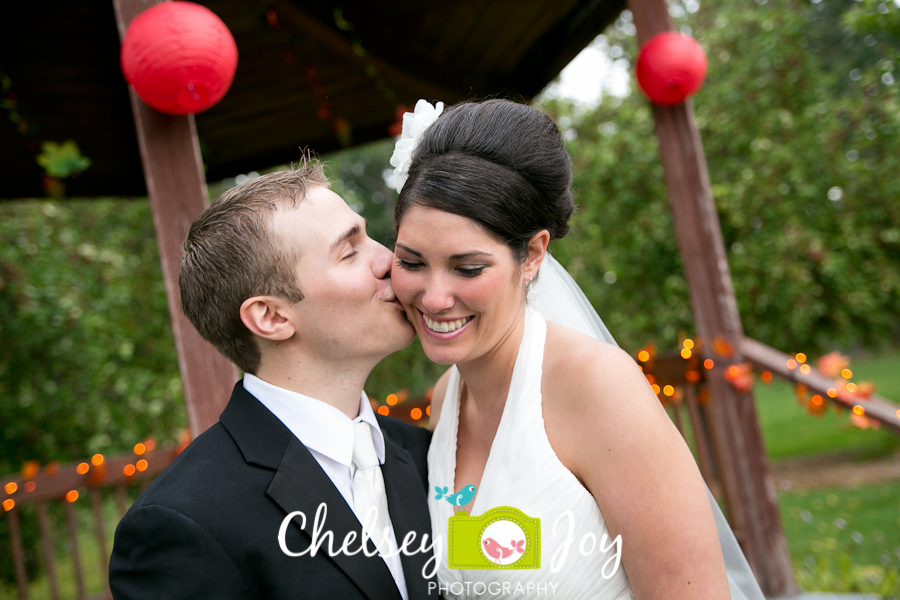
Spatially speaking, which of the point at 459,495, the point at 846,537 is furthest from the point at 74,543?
the point at 846,537

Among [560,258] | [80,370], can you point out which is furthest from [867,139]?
[80,370]

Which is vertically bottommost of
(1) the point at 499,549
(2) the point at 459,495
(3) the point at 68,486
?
(1) the point at 499,549

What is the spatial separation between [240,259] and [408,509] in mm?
993

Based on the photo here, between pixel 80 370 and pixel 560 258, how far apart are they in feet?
18.9

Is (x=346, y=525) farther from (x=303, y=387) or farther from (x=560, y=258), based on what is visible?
(x=560, y=258)

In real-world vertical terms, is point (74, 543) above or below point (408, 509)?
above

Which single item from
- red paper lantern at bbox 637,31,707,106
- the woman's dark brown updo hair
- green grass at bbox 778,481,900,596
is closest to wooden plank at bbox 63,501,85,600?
the woman's dark brown updo hair

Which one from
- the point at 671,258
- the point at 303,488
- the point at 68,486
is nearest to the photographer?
the point at 303,488

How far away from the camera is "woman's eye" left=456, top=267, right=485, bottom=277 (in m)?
1.94

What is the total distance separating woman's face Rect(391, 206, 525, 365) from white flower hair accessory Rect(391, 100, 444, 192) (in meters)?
0.26

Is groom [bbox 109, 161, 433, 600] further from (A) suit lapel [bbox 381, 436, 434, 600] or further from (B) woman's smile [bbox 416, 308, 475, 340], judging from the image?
(B) woman's smile [bbox 416, 308, 475, 340]

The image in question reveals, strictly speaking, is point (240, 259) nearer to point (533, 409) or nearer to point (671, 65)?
point (533, 409)

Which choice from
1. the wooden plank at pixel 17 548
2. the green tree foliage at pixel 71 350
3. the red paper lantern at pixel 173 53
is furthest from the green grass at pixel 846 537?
the green tree foliage at pixel 71 350

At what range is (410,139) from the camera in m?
2.23
